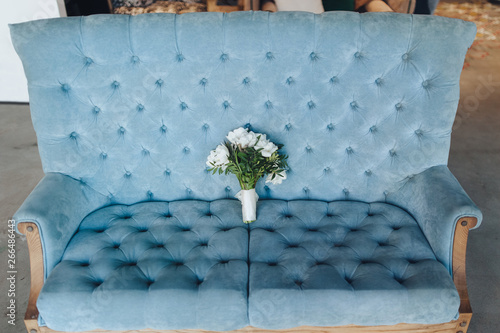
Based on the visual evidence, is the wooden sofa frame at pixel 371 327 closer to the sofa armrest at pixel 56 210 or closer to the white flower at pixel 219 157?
the sofa armrest at pixel 56 210

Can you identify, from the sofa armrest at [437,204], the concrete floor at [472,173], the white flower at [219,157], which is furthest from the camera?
the concrete floor at [472,173]

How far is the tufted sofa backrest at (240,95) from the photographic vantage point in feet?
5.37

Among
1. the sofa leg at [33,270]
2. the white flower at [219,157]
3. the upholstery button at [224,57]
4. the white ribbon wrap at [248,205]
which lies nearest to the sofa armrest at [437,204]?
the white ribbon wrap at [248,205]

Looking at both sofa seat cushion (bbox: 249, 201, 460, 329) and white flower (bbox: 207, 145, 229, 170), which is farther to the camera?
white flower (bbox: 207, 145, 229, 170)

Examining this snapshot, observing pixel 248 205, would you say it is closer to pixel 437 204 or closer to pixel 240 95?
pixel 240 95

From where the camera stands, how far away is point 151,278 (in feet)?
4.68

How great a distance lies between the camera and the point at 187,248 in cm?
154

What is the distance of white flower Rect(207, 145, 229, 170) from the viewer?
1588 millimetres

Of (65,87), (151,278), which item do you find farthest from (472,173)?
(65,87)

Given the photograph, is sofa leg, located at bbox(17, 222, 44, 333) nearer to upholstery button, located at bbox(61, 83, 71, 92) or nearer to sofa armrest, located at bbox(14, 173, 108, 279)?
sofa armrest, located at bbox(14, 173, 108, 279)

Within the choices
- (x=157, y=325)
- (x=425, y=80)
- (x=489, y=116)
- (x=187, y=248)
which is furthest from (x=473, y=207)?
(x=489, y=116)

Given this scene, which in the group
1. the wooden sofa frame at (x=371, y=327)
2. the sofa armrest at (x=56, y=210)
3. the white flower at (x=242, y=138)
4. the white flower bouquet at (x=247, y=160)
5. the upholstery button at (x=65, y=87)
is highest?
the upholstery button at (x=65, y=87)

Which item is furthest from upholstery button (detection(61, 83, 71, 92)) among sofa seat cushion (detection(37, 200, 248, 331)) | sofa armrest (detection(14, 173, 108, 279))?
sofa seat cushion (detection(37, 200, 248, 331))

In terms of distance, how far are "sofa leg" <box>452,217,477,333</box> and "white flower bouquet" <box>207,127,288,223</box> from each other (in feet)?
2.33
